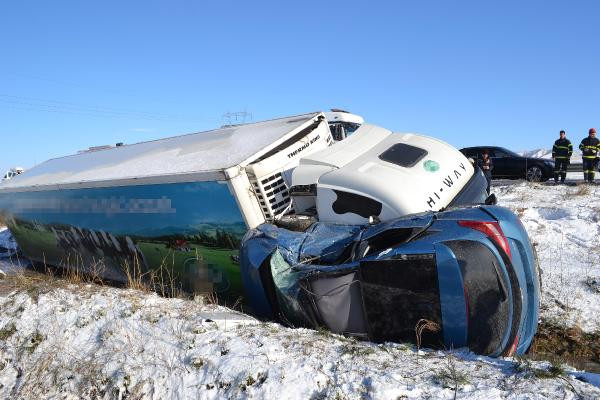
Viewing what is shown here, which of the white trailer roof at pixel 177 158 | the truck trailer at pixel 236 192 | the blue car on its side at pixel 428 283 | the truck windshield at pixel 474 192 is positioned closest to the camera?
the blue car on its side at pixel 428 283

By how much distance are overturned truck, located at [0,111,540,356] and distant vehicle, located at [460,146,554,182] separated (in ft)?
35.8

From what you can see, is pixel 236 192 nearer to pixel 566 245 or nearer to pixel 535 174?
pixel 566 245

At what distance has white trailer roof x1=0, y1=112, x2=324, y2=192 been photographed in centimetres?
525

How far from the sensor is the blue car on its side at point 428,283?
3.34 meters

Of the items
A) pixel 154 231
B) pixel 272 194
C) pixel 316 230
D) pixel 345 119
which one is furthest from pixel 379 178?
pixel 345 119

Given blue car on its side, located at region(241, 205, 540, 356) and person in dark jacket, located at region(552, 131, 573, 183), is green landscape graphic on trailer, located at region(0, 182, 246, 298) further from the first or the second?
person in dark jacket, located at region(552, 131, 573, 183)

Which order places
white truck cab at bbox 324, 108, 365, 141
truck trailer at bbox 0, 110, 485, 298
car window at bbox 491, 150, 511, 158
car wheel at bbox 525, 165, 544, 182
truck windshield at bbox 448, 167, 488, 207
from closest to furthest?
truck trailer at bbox 0, 110, 485, 298 → truck windshield at bbox 448, 167, 488, 207 → white truck cab at bbox 324, 108, 365, 141 → car wheel at bbox 525, 165, 544, 182 → car window at bbox 491, 150, 511, 158

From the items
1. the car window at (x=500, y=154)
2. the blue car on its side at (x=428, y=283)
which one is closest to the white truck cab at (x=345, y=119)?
the car window at (x=500, y=154)

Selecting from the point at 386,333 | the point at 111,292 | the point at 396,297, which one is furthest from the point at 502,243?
the point at 111,292

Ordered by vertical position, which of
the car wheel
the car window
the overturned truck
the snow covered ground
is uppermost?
the overturned truck

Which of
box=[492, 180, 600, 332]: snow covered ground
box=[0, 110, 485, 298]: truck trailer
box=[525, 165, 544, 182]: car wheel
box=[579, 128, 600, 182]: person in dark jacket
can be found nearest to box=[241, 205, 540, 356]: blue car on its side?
box=[0, 110, 485, 298]: truck trailer

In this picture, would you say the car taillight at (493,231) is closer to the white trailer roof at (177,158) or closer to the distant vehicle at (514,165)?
the white trailer roof at (177,158)

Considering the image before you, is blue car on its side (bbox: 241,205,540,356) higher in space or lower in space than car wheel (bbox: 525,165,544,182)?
higher

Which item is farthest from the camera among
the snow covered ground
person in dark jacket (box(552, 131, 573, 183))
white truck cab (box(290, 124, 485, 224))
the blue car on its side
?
person in dark jacket (box(552, 131, 573, 183))
